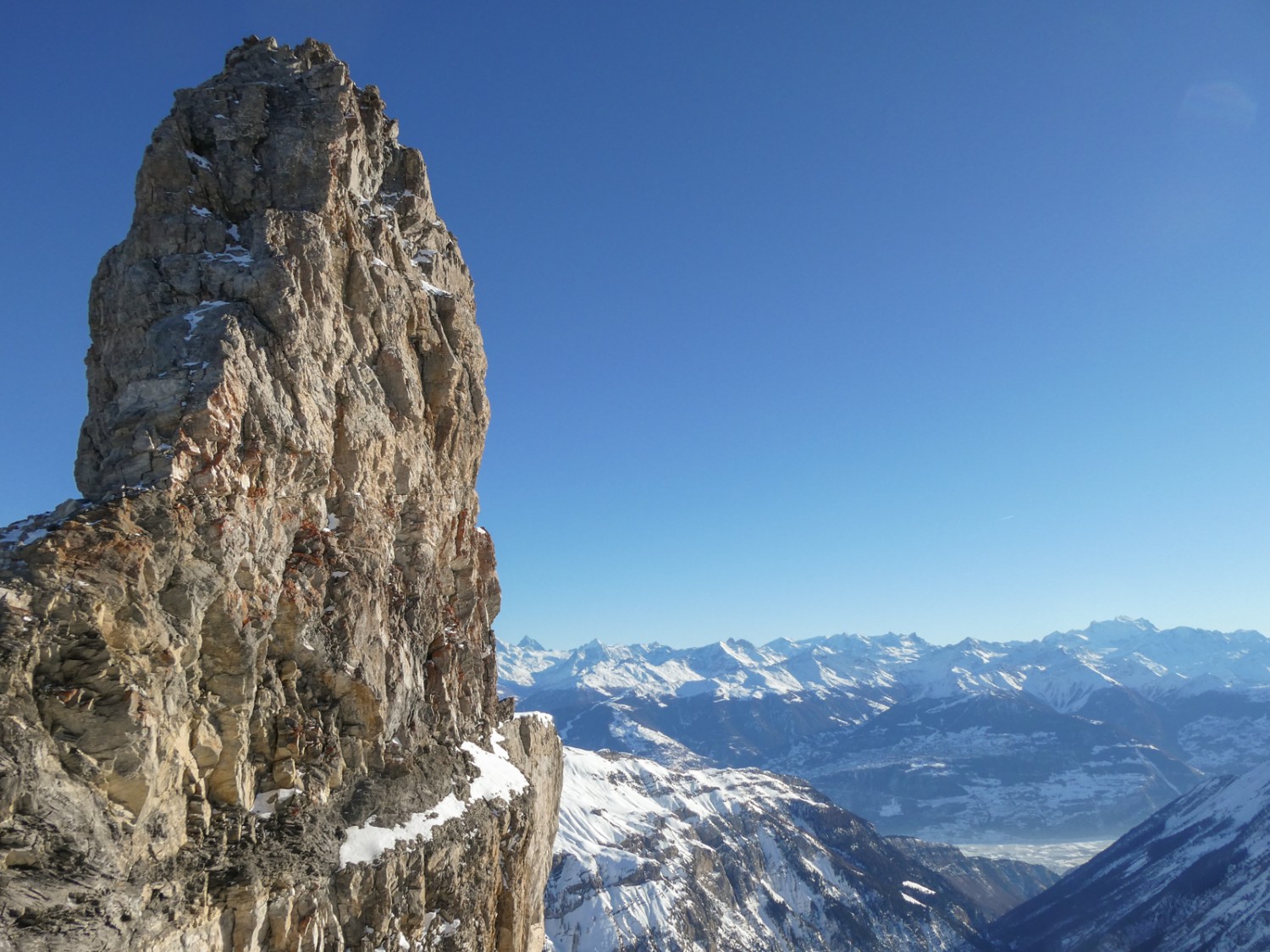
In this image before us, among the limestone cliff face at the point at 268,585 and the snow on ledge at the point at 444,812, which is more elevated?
the limestone cliff face at the point at 268,585

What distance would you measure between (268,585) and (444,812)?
1466cm

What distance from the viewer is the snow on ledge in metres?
28.9

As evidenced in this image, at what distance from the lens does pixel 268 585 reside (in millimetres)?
25922

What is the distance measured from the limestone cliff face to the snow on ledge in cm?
21

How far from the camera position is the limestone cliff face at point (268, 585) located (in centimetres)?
1891

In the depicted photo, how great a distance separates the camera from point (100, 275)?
106ft

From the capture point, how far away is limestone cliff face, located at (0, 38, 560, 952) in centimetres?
1891

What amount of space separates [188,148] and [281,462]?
17.5 m

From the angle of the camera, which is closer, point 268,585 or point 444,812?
point 268,585

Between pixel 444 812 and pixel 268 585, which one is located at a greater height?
pixel 268 585

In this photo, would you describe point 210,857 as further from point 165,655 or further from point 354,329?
point 354,329

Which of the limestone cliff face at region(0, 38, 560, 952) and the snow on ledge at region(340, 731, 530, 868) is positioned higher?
the limestone cliff face at region(0, 38, 560, 952)

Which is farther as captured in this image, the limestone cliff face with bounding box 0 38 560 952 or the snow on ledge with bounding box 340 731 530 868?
the snow on ledge with bounding box 340 731 530 868

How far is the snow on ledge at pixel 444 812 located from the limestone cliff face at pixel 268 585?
0.69ft
